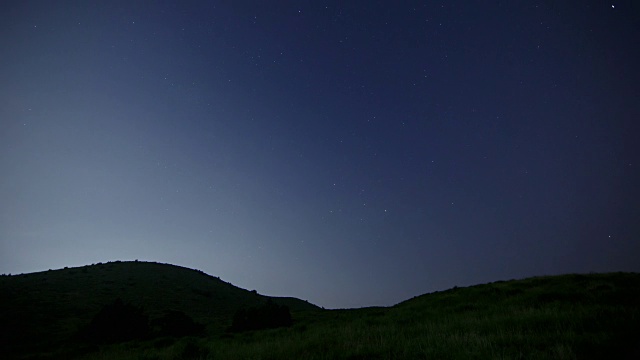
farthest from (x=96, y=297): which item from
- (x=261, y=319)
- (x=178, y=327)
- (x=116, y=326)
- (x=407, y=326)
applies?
(x=407, y=326)

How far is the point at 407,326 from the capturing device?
11.9 metres

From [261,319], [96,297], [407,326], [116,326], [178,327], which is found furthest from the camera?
[96,297]

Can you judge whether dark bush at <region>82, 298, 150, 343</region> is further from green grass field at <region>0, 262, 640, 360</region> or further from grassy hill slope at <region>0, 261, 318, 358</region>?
grassy hill slope at <region>0, 261, 318, 358</region>

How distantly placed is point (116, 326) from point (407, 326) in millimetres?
21139

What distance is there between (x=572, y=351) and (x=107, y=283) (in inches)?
1853

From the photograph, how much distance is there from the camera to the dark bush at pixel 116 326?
21.3 metres

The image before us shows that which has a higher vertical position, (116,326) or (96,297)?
(96,297)

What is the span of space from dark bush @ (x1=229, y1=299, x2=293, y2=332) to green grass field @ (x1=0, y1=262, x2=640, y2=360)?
2111 millimetres

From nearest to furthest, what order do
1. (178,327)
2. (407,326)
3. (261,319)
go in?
(407,326), (178,327), (261,319)

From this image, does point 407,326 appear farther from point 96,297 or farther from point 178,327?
point 96,297

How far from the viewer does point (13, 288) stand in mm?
33312

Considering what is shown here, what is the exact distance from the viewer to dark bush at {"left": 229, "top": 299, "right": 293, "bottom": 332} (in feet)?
73.0

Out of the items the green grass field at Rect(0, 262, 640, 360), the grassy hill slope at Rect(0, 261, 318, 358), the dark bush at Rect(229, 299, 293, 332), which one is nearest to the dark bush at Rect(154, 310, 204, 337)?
the grassy hill slope at Rect(0, 261, 318, 358)

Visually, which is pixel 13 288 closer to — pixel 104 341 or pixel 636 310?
pixel 104 341
